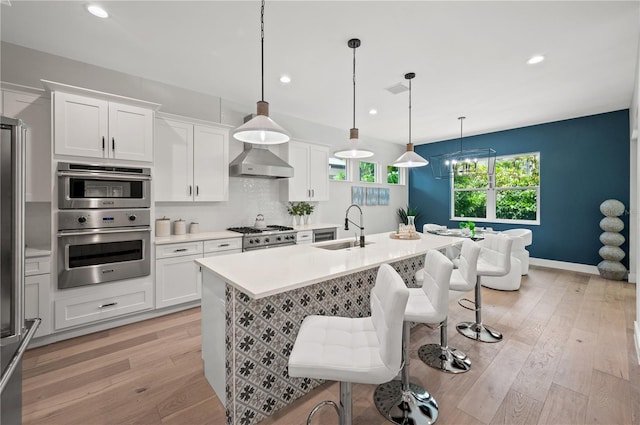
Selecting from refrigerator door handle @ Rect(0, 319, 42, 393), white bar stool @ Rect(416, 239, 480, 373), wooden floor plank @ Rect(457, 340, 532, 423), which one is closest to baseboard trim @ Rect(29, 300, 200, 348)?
refrigerator door handle @ Rect(0, 319, 42, 393)

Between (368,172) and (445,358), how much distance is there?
4989mm

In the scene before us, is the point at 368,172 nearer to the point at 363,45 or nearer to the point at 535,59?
the point at 535,59

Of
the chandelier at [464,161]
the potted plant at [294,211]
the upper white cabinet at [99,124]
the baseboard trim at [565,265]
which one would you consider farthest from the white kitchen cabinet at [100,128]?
the baseboard trim at [565,265]

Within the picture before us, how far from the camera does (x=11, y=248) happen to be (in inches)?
39.9

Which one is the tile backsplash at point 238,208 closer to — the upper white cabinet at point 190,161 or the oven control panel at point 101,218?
the upper white cabinet at point 190,161

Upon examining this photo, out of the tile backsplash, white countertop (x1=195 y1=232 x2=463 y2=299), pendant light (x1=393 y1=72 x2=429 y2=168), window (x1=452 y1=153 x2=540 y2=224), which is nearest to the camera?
white countertop (x1=195 y1=232 x2=463 y2=299)

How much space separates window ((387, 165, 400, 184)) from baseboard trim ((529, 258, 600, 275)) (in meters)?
3.41

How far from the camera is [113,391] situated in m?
1.97

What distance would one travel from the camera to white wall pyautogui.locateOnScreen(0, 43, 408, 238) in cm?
287

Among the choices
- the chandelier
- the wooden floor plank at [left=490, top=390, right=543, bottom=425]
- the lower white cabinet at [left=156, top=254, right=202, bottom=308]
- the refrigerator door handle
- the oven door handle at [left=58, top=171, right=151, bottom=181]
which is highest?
the chandelier

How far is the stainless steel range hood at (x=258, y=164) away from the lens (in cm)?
389

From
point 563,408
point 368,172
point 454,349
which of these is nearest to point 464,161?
point 368,172

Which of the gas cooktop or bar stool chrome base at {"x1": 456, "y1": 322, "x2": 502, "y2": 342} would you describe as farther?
the gas cooktop

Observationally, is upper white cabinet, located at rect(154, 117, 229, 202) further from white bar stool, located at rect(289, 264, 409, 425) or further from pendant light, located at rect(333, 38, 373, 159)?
white bar stool, located at rect(289, 264, 409, 425)
